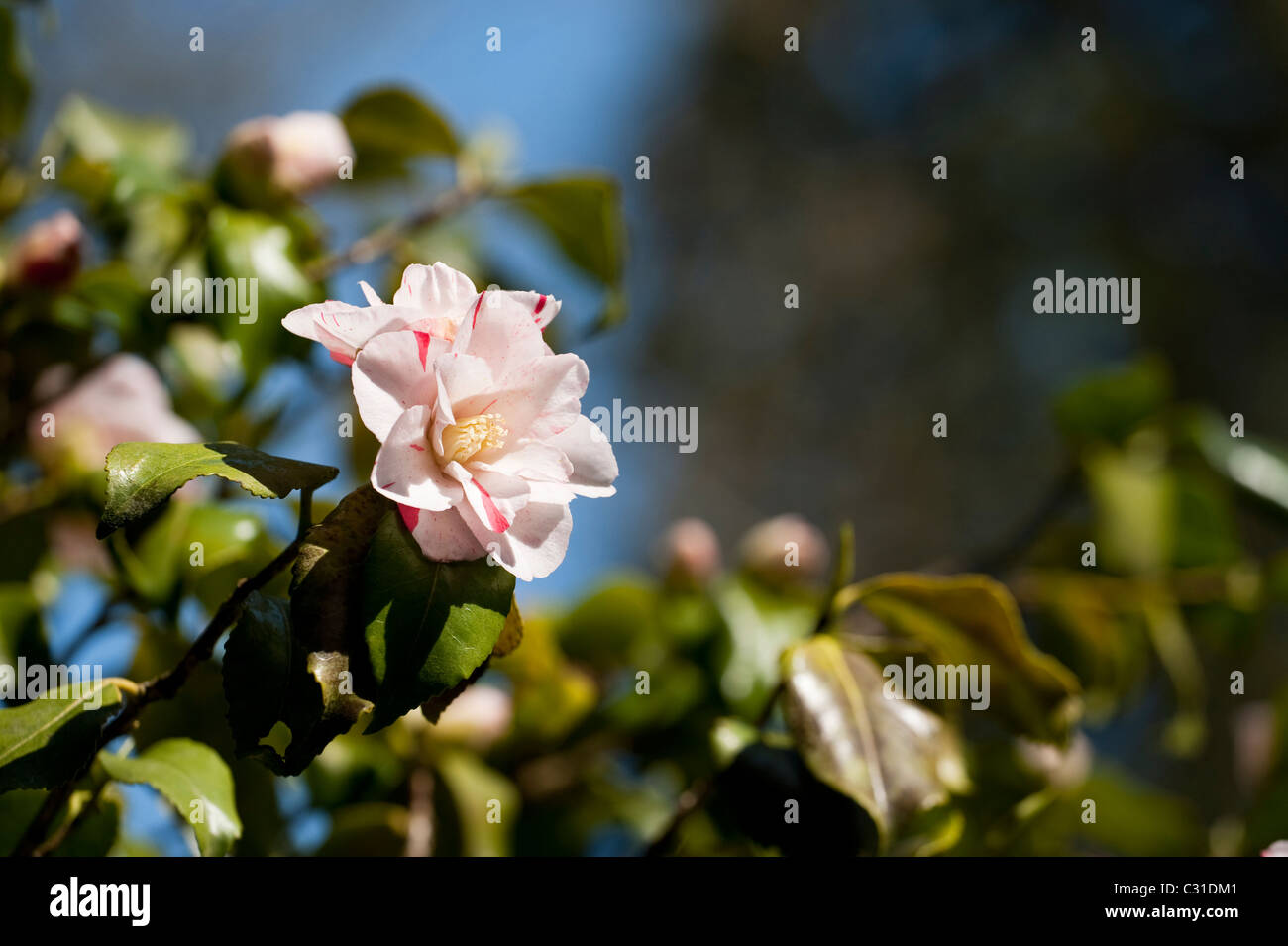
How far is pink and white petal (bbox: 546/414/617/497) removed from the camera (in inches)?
15.5

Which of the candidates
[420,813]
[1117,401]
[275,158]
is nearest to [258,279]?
[275,158]

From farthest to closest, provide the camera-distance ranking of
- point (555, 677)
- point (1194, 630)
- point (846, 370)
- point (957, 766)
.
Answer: point (846, 370), point (1194, 630), point (555, 677), point (957, 766)

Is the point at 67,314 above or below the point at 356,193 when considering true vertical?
below

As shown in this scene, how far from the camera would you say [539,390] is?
1.30 ft

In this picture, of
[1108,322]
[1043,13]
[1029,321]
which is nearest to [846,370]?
[1029,321]

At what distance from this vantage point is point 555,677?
28.5 inches

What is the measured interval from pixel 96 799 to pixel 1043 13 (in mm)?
5115

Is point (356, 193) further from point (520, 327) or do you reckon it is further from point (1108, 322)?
point (1108, 322)

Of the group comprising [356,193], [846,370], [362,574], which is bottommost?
[362,574]

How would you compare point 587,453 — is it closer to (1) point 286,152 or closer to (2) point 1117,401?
(1) point 286,152

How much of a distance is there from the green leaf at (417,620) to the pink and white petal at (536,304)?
0.09 metres

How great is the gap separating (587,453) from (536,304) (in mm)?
60

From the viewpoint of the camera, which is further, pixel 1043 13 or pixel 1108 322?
pixel 1043 13

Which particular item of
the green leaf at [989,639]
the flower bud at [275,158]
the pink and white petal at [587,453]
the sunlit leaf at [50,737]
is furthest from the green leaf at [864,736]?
the flower bud at [275,158]
